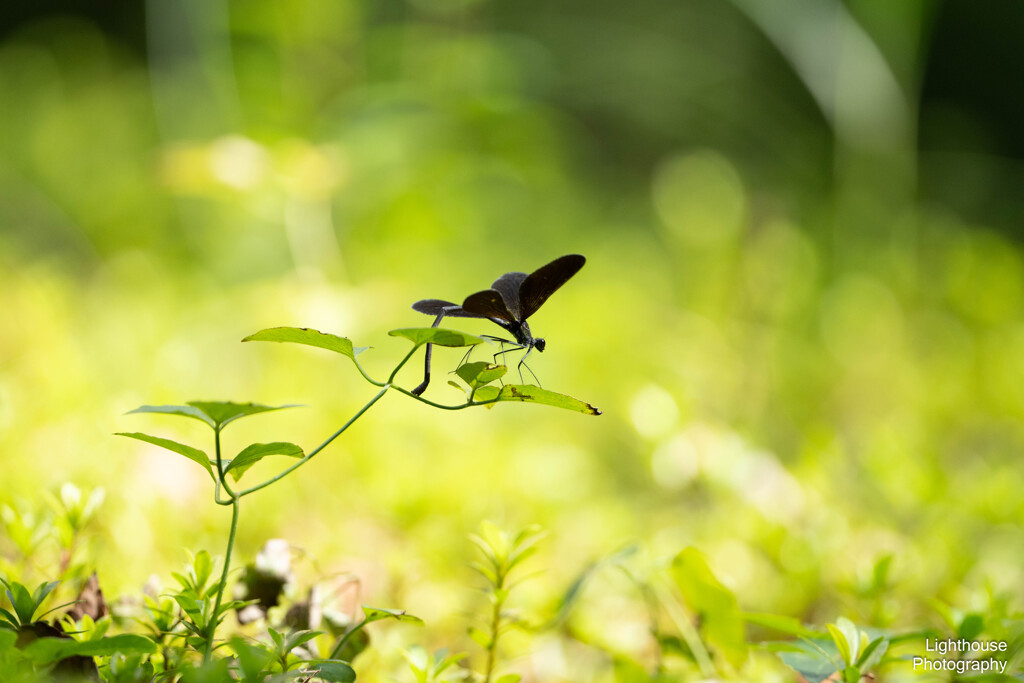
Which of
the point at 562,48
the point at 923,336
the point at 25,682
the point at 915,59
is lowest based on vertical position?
the point at 25,682

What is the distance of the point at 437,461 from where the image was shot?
102cm

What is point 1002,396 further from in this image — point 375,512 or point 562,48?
point 562,48

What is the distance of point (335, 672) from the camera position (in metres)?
0.38

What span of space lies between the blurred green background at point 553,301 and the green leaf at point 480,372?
316 mm

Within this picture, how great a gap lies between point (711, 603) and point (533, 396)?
0.87 feet

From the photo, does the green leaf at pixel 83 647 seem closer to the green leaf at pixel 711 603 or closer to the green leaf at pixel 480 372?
the green leaf at pixel 480 372

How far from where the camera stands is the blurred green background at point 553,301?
2.64 ft

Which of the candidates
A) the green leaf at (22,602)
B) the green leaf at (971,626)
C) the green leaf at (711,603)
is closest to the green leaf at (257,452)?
the green leaf at (22,602)

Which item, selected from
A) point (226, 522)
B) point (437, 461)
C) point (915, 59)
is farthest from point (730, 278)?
point (226, 522)

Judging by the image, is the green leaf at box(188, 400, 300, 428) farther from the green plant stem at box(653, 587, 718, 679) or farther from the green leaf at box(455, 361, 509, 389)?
the green plant stem at box(653, 587, 718, 679)

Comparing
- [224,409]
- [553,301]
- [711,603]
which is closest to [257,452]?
[224,409]

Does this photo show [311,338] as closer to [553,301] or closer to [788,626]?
[788,626]

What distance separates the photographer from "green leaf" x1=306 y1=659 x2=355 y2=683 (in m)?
0.38

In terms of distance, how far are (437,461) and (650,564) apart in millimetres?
508
